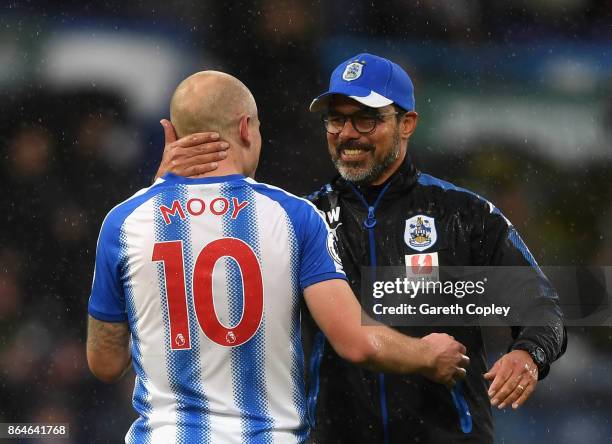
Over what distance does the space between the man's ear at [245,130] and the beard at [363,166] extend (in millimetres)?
818

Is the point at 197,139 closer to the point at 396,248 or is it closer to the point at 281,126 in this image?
the point at 396,248

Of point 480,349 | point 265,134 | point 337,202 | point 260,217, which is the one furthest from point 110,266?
point 265,134

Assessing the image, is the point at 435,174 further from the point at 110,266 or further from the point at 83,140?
the point at 110,266

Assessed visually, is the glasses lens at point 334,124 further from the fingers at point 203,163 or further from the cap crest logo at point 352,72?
the fingers at point 203,163

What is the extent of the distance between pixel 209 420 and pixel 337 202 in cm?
110

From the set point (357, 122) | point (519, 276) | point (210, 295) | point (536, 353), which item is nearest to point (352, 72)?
point (357, 122)

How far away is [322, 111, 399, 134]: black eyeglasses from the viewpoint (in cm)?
298

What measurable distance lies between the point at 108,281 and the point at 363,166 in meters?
1.06

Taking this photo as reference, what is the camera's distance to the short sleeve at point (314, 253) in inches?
81.7

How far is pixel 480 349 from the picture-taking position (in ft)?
9.45

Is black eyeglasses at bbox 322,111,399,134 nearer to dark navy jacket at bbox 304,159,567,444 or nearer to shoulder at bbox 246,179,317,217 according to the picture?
dark navy jacket at bbox 304,159,567,444

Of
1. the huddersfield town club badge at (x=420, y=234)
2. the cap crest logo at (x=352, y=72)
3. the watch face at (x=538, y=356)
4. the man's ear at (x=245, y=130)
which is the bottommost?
the watch face at (x=538, y=356)

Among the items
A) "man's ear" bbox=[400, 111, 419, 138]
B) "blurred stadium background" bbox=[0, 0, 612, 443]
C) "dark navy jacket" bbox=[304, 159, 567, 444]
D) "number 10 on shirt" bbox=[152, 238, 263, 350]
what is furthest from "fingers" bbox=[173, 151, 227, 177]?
"blurred stadium background" bbox=[0, 0, 612, 443]

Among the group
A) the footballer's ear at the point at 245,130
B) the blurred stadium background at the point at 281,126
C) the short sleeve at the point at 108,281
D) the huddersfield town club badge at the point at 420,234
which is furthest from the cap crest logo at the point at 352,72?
the blurred stadium background at the point at 281,126
